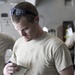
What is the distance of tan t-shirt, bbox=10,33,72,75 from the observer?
37.6 inches

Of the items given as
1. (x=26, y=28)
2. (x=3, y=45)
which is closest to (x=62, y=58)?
(x=26, y=28)

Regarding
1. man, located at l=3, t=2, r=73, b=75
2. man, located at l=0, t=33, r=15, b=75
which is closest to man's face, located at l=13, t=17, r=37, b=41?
man, located at l=3, t=2, r=73, b=75

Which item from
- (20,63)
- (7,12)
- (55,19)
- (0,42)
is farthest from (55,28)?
(20,63)

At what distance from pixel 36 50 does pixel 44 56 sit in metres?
0.07

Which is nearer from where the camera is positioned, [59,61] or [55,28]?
[59,61]

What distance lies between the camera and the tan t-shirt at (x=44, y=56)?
0.95 meters

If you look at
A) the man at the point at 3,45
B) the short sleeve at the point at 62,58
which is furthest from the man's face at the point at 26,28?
the man at the point at 3,45

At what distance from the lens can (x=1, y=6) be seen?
3.27 m

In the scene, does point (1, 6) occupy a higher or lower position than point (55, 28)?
higher

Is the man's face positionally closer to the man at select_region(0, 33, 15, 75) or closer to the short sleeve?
the short sleeve

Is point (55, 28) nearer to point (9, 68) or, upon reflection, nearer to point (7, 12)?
point (7, 12)

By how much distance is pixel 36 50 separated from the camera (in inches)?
40.6

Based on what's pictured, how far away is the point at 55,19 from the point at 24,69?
8.09 ft

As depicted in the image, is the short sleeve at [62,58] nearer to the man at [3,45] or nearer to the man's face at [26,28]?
the man's face at [26,28]
